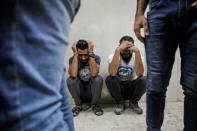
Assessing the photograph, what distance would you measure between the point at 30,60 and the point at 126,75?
240 centimetres

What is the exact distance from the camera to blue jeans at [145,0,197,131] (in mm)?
1228

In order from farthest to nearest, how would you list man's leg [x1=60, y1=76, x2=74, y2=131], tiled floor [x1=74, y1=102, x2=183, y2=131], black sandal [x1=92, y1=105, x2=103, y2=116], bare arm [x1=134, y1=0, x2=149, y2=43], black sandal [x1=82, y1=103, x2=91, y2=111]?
black sandal [x1=82, y1=103, x2=91, y2=111] < black sandal [x1=92, y1=105, x2=103, y2=116] < tiled floor [x1=74, y1=102, x2=183, y2=131] < bare arm [x1=134, y1=0, x2=149, y2=43] < man's leg [x1=60, y1=76, x2=74, y2=131]

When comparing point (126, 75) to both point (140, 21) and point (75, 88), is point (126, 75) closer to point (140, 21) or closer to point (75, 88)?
point (75, 88)

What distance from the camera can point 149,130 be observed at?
1466mm

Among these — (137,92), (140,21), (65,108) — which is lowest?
(137,92)

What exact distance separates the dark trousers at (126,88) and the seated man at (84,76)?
11cm

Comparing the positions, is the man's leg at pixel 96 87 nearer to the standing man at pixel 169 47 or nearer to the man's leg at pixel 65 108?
the standing man at pixel 169 47

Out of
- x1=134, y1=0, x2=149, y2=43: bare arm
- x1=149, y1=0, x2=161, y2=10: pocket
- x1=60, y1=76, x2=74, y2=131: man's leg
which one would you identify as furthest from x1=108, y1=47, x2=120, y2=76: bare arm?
x1=60, y1=76, x2=74, y2=131: man's leg

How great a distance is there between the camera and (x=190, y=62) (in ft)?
4.07

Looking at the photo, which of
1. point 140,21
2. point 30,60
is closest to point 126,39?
point 140,21

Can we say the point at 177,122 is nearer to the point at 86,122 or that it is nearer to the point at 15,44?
the point at 86,122

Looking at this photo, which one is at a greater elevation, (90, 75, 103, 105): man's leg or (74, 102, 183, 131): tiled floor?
(90, 75, 103, 105): man's leg

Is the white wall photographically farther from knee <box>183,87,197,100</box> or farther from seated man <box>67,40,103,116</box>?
knee <box>183,87,197,100</box>

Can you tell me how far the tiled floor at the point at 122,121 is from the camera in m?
2.42
